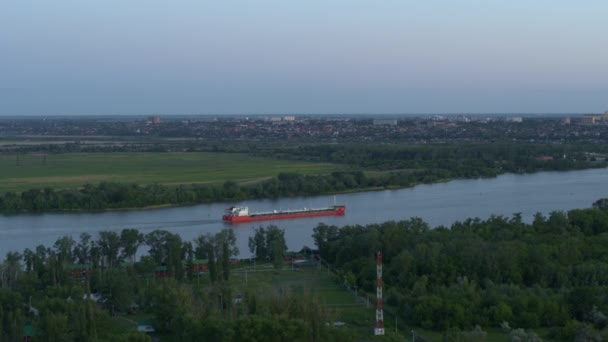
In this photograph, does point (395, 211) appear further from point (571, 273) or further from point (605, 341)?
point (605, 341)

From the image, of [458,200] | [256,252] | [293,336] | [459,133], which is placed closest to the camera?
[293,336]

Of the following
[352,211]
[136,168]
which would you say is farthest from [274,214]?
[136,168]

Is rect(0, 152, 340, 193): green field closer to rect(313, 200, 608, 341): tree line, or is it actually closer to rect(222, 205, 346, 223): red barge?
rect(222, 205, 346, 223): red barge

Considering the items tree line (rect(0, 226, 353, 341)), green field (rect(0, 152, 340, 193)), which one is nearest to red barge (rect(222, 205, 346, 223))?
tree line (rect(0, 226, 353, 341))

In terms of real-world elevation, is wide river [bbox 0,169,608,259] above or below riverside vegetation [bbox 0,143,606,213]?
below

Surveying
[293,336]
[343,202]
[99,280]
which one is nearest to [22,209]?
[343,202]

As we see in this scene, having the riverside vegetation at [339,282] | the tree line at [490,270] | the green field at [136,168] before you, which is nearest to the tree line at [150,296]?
the riverside vegetation at [339,282]
